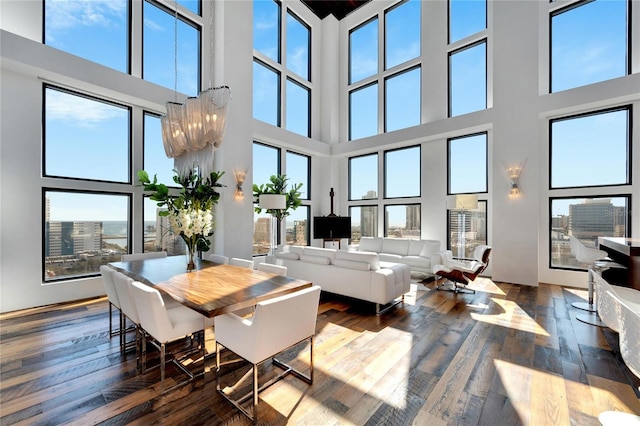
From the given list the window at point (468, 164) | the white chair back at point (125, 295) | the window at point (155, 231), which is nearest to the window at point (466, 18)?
the window at point (468, 164)

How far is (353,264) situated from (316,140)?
5522mm

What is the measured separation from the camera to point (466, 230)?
6.77 metres

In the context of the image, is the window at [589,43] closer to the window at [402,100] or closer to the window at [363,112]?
the window at [402,100]

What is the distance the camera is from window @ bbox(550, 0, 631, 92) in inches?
201

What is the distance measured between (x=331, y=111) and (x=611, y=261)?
7564 millimetres

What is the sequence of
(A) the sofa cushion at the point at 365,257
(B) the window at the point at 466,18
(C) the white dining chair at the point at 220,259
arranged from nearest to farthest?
(C) the white dining chair at the point at 220,259 → (A) the sofa cushion at the point at 365,257 → (B) the window at the point at 466,18

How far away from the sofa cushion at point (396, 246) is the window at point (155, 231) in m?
4.83

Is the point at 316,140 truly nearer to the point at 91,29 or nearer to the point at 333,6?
the point at 333,6

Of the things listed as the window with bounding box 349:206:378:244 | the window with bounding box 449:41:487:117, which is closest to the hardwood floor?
the window with bounding box 349:206:378:244

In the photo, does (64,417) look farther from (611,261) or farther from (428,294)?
(611,261)

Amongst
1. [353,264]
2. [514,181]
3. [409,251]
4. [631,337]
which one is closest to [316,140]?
[409,251]

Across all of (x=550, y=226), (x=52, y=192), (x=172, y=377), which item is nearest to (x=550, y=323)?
(x=550, y=226)

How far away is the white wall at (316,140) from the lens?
4.07 meters

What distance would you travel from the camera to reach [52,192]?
447 centimetres
